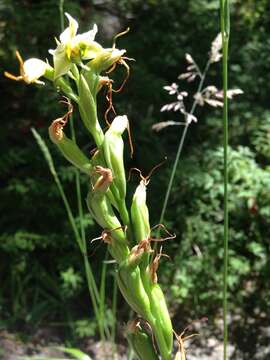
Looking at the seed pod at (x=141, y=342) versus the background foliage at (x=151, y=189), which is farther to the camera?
the background foliage at (x=151, y=189)

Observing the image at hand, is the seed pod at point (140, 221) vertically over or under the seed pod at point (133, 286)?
over

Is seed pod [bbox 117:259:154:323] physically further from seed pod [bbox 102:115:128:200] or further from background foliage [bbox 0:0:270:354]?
background foliage [bbox 0:0:270:354]

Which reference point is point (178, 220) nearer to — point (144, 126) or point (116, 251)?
point (144, 126)

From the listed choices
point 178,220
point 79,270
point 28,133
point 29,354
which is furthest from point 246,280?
point 28,133

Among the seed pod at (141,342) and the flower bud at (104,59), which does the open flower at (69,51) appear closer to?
the flower bud at (104,59)

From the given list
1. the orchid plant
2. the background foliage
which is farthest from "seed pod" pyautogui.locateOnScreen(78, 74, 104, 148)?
the background foliage

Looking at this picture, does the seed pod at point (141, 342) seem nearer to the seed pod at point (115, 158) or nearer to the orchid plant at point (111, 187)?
the orchid plant at point (111, 187)

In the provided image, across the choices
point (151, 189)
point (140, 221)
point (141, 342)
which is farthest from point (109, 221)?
point (151, 189)

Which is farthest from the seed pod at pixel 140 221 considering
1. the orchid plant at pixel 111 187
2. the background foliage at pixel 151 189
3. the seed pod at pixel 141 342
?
the background foliage at pixel 151 189
